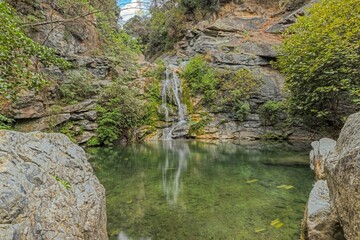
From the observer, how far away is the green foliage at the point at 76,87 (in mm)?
12438

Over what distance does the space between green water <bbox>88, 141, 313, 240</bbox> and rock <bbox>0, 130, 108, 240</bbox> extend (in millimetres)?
1039

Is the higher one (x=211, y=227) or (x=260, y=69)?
(x=260, y=69)

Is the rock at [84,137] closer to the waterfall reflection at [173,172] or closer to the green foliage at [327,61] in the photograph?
the waterfall reflection at [173,172]

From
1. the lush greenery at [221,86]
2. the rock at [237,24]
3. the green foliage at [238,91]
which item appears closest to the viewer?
the green foliage at [238,91]

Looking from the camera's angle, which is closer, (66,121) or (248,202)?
(248,202)

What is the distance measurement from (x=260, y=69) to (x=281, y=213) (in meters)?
15.2

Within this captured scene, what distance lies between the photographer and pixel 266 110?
15.3 metres

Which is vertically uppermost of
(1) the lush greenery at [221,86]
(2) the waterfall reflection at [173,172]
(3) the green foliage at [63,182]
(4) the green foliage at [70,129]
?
(1) the lush greenery at [221,86]

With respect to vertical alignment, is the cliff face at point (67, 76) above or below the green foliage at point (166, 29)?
below

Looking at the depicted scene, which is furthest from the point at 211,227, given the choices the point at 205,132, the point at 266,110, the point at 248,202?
the point at 266,110

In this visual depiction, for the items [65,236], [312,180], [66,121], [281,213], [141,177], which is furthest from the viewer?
[66,121]

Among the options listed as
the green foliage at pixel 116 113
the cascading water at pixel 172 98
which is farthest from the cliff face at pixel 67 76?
the cascading water at pixel 172 98

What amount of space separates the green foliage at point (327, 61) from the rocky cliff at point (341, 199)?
505 centimetres

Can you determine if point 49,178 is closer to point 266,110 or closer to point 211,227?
point 211,227
